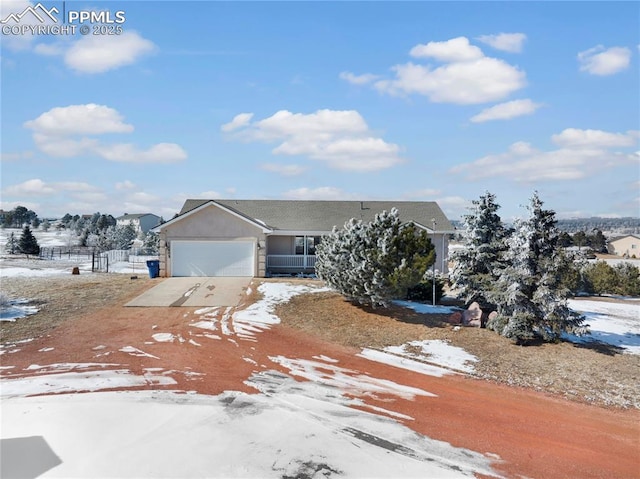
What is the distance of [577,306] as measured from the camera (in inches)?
704

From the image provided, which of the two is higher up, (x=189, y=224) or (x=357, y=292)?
(x=189, y=224)

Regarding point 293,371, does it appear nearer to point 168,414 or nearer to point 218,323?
point 168,414

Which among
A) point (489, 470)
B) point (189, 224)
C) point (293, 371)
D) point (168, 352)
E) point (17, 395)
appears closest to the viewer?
point (489, 470)

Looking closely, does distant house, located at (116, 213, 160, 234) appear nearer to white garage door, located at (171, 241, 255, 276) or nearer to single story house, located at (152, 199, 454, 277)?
single story house, located at (152, 199, 454, 277)

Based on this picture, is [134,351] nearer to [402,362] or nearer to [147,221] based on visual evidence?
[402,362]

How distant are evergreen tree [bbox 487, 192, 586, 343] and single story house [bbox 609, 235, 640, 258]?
7985 centimetres

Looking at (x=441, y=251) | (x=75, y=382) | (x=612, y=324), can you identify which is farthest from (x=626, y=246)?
(x=75, y=382)

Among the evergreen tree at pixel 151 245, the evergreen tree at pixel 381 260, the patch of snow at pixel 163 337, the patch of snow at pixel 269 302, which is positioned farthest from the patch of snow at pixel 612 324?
the evergreen tree at pixel 151 245

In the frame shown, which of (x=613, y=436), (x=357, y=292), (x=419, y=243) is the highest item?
(x=419, y=243)

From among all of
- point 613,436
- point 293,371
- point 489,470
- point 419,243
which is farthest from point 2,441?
point 419,243

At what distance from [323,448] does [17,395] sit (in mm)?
5841

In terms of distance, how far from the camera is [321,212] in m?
26.7

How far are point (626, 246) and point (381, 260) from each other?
86.3m

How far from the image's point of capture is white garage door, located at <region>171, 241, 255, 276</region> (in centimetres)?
2205
